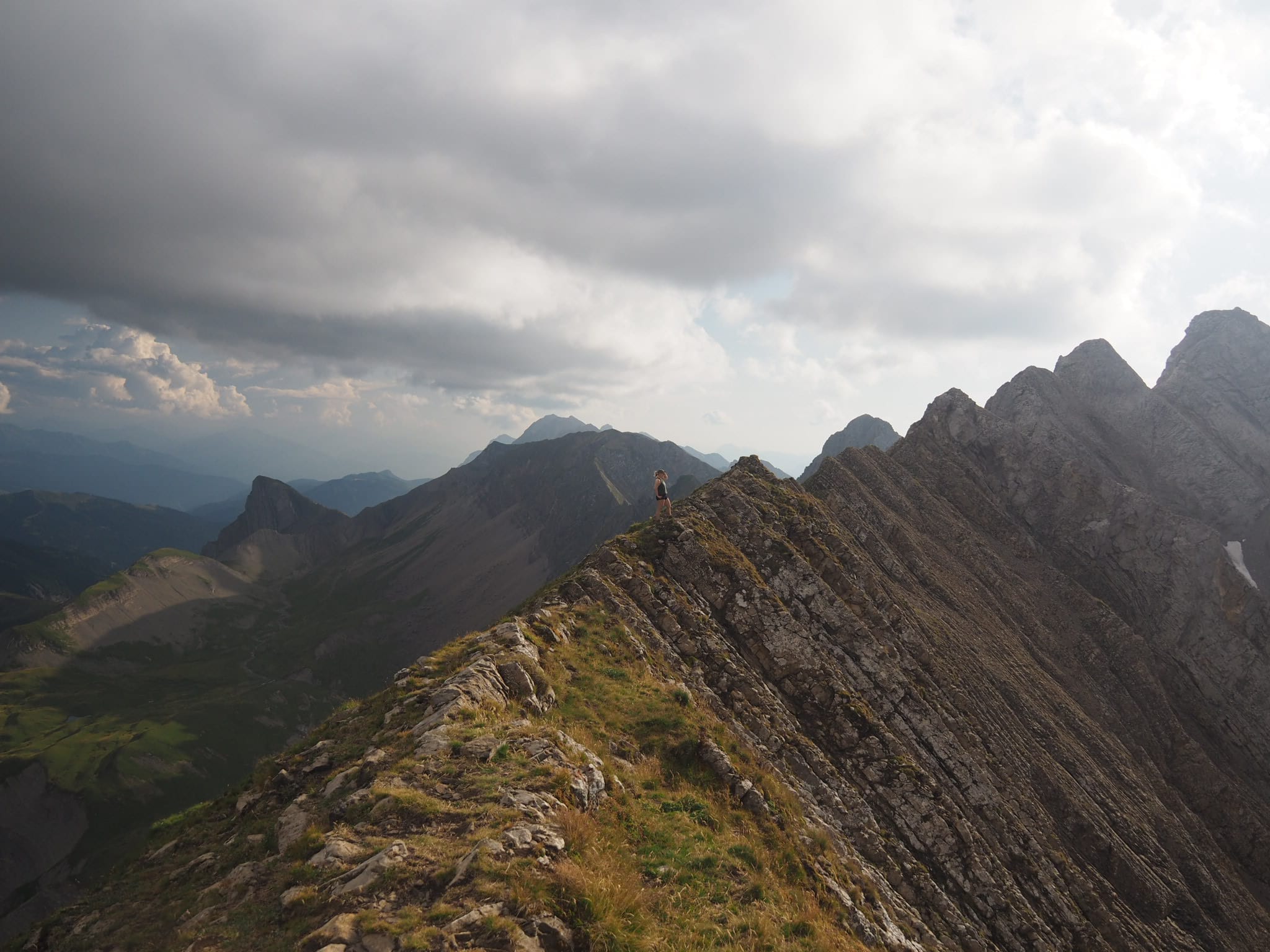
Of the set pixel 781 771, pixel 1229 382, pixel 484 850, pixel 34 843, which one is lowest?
pixel 34 843

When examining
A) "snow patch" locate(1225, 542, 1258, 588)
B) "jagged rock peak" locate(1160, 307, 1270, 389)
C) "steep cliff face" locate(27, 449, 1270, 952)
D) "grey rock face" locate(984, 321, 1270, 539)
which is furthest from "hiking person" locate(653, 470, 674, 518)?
"jagged rock peak" locate(1160, 307, 1270, 389)

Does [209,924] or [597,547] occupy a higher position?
[597,547]

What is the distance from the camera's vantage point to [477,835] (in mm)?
11305

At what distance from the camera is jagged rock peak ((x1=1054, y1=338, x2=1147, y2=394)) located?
118062mm

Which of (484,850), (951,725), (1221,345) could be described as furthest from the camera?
(1221,345)

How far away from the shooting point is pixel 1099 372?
119312 mm

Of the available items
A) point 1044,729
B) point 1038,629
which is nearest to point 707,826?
point 1044,729

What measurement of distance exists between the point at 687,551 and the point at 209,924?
27053 mm

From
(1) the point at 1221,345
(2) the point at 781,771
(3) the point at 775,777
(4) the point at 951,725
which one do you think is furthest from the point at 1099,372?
(3) the point at 775,777

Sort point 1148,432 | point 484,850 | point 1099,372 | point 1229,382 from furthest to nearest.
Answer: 1. point 1229,382
2. point 1099,372
3. point 1148,432
4. point 484,850

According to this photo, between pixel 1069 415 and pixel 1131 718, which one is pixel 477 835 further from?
pixel 1069 415

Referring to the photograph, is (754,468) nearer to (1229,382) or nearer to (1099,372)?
(1099,372)

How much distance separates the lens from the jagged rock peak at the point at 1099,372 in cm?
11806

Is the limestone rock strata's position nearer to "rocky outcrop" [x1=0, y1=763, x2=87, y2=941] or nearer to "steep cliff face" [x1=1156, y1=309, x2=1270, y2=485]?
"steep cliff face" [x1=1156, y1=309, x2=1270, y2=485]
